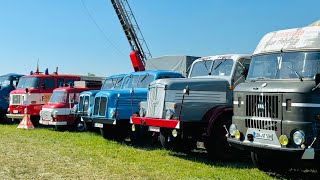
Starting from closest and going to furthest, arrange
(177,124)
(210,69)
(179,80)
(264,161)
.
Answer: (264,161), (177,124), (179,80), (210,69)

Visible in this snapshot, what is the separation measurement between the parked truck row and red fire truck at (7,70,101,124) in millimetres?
3241

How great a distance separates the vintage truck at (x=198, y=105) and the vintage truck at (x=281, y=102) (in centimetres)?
127

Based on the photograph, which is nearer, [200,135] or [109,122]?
[200,135]

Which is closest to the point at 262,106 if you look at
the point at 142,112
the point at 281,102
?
the point at 281,102

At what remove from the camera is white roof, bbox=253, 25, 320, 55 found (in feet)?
24.3

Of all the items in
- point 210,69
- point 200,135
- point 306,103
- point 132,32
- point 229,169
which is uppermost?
point 132,32

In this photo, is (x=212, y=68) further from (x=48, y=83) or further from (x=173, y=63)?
(x=48, y=83)

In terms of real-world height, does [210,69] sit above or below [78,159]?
above

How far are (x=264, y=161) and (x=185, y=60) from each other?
6.66 metres

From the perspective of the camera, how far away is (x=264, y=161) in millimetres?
8469

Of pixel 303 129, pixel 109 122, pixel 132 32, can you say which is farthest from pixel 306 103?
pixel 132 32

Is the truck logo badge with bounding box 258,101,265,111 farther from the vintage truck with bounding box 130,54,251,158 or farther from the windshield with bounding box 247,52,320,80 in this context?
the vintage truck with bounding box 130,54,251,158

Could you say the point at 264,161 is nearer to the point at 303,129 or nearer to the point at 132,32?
the point at 303,129

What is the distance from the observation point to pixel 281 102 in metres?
6.99
